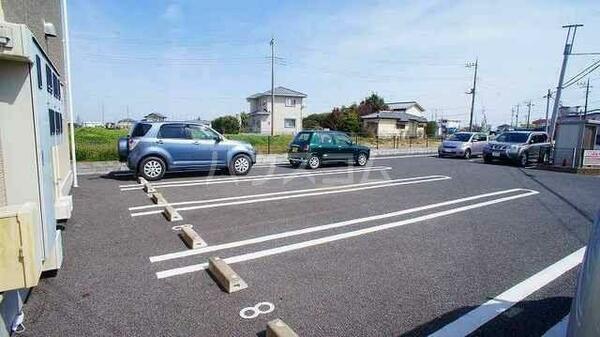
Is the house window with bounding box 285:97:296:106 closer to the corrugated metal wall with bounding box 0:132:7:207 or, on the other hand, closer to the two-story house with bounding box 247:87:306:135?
the two-story house with bounding box 247:87:306:135

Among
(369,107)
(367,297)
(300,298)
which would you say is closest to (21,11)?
(300,298)

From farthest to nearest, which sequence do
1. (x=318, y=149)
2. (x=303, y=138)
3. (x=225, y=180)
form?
1. (x=303, y=138)
2. (x=318, y=149)
3. (x=225, y=180)

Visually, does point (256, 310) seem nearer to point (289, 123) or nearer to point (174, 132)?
point (174, 132)

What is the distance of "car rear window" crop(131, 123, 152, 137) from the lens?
376 inches

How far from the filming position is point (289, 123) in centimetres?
4391

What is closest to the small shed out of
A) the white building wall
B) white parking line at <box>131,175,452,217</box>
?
white parking line at <box>131,175,452,217</box>

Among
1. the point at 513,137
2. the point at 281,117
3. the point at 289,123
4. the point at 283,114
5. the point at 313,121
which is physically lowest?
the point at 513,137

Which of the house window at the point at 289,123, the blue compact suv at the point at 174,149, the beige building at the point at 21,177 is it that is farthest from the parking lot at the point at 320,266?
the house window at the point at 289,123

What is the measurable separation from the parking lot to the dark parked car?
31.1ft

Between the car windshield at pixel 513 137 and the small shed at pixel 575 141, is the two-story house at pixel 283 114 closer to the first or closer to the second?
the car windshield at pixel 513 137

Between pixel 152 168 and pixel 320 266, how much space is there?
718 centimetres

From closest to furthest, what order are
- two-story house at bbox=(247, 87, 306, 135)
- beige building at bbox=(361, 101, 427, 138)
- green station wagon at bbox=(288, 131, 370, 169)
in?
green station wagon at bbox=(288, 131, 370, 169), beige building at bbox=(361, 101, 427, 138), two-story house at bbox=(247, 87, 306, 135)

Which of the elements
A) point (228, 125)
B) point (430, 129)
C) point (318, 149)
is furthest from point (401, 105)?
point (318, 149)

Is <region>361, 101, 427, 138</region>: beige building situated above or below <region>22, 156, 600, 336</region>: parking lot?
above
